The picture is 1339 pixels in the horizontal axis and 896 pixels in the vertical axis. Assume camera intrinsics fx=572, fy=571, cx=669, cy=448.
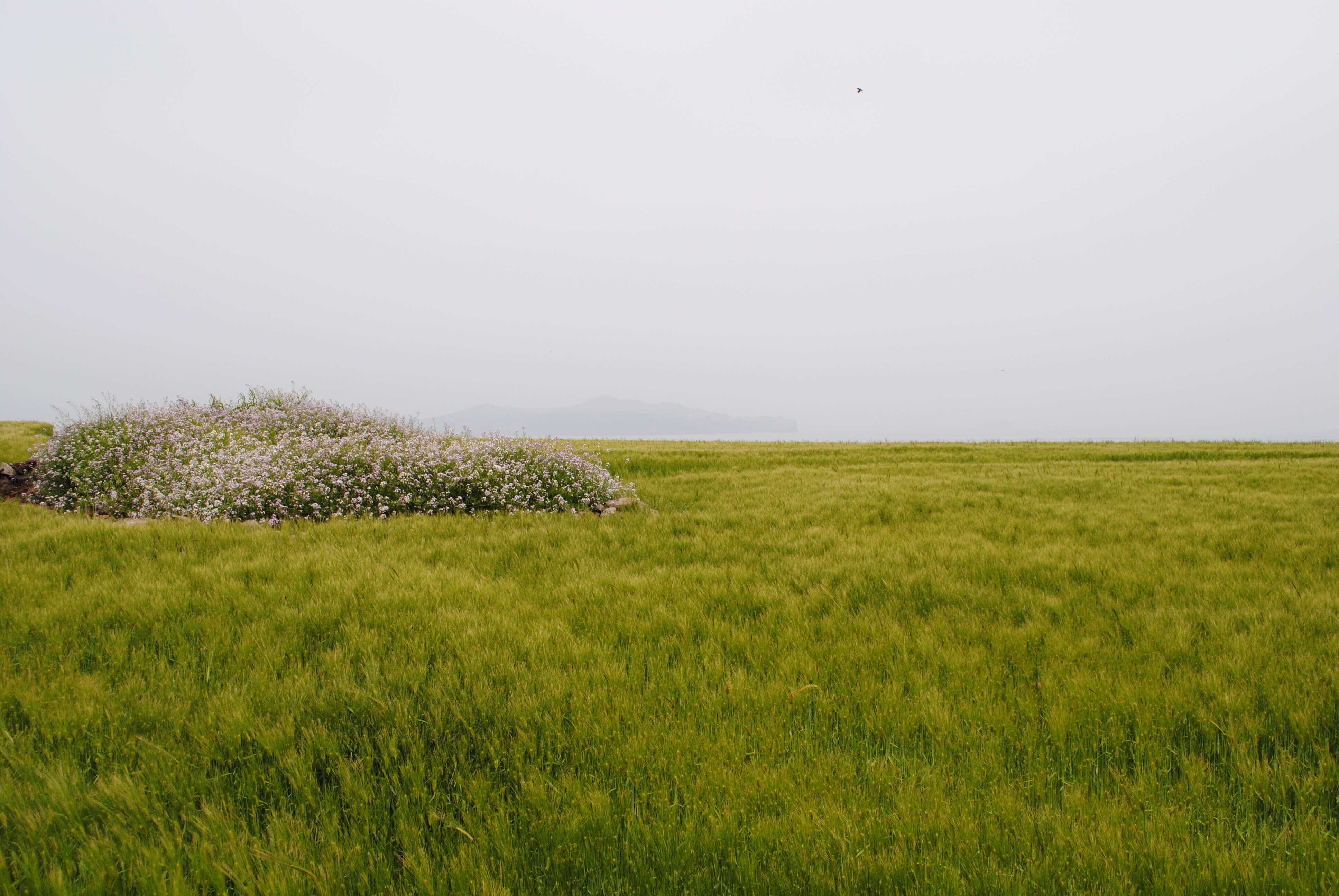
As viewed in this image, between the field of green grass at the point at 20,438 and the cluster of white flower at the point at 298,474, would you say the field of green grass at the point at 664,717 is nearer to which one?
the cluster of white flower at the point at 298,474

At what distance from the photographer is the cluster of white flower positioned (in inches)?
364

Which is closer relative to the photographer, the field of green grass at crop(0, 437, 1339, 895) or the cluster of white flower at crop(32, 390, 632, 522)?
the field of green grass at crop(0, 437, 1339, 895)

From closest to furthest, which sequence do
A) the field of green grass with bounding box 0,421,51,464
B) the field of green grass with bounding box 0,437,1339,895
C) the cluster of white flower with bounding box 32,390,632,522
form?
1. the field of green grass with bounding box 0,437,1339,895
2. the cluster of white flower with bounding box 32,390,632,522
3. the field of green grass with bounding box 0,421,51,464

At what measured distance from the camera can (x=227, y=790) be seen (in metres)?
2.95

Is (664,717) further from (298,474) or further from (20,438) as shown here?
(20,438)

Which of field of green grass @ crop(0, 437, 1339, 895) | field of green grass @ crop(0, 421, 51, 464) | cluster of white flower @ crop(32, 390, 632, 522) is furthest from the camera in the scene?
field of green grass @ crop(0, 421, 51, 464)

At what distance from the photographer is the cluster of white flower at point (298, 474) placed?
9234mm

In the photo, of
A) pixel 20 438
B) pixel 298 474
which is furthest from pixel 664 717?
pixel 20 438

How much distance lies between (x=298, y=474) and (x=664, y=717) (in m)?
8.68

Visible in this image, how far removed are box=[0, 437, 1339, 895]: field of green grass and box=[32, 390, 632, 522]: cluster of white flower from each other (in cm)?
220

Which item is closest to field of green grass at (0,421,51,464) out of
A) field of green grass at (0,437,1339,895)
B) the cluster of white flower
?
the cluster of white flower

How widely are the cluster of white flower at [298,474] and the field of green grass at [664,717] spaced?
220cm

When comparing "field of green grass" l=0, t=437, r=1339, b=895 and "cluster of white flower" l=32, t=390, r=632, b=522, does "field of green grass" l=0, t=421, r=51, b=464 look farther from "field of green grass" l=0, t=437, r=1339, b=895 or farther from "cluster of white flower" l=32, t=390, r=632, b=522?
"field of green grass" l=0, t=437, r=1339, b=895

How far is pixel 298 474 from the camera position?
9539 mm
